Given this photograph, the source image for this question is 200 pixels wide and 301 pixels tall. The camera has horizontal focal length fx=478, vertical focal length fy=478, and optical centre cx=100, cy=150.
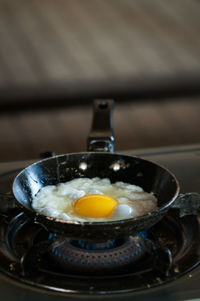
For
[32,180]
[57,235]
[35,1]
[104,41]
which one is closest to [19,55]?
[104,41]

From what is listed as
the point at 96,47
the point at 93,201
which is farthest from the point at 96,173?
the point at 96,47

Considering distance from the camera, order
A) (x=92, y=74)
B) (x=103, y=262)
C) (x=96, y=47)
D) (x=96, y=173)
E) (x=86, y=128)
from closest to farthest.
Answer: (x=103, y=262), (x=96, y=173), (x=86, y=128), (x=92, y=74), (x=96, y=47)

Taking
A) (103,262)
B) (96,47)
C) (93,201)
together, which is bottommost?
(103,262)

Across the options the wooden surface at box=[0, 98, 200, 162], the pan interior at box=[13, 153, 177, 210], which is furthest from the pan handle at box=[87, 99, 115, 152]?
the wooden surface at box=[0, 98, 200, 162]

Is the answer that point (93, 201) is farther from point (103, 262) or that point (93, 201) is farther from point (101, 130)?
point (101, 130)

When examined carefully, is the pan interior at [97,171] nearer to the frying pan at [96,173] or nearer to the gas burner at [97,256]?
the frying pan at [96,173]

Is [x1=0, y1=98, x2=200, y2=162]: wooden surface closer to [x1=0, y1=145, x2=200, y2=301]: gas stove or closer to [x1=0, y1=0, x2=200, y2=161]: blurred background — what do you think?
[x1=0, y1=0, x2=200, y2=161]: blurred background

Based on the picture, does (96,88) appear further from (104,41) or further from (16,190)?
(16,190)
